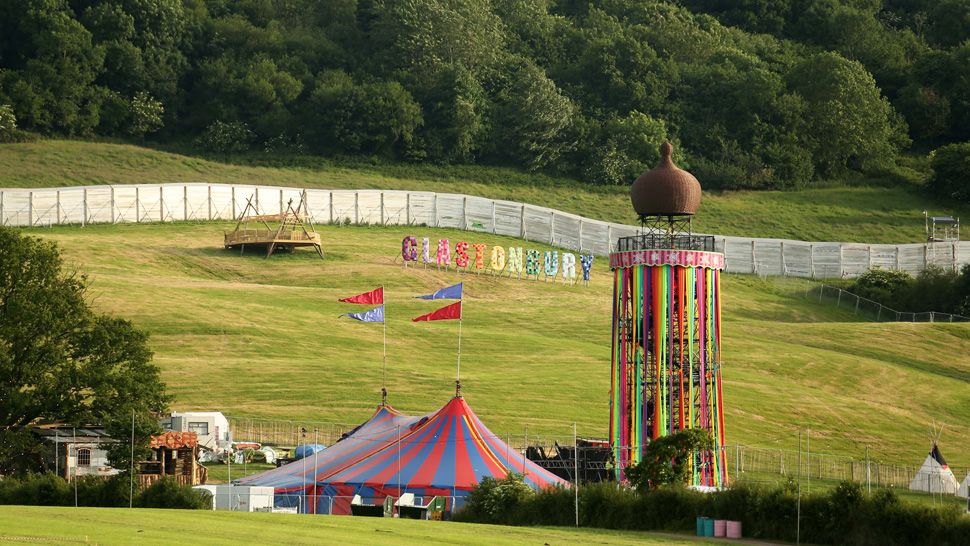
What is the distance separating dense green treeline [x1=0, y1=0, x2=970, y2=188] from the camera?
14625 cm

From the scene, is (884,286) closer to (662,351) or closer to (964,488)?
(964,488)

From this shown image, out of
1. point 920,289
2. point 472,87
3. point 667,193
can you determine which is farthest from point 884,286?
point 667,193

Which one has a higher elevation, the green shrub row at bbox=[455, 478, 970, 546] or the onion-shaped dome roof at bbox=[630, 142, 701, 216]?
the onion-shaped dome roof at bbox=[630, 142, 701, 216]

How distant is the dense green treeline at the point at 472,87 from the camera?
480ft

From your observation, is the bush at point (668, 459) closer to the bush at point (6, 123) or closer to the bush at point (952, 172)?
the bush at point (6, 123)

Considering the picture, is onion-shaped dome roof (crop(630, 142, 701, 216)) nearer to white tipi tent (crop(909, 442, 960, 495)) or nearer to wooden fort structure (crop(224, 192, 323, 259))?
white tipi tent (crop(909, 442, 960, 495))

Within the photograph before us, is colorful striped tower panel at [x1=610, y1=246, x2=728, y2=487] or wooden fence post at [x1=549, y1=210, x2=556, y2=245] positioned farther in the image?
wooden fence post at [x1=549, y1=210, x2=556, y2=245]

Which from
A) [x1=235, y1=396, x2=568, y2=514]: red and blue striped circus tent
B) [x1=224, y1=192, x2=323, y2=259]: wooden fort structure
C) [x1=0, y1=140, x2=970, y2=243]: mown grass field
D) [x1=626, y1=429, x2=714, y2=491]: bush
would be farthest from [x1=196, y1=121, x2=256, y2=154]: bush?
[x1=626, y1=429, x2=714, y2=491]: bush

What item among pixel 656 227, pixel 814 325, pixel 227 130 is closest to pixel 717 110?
pixel 227 130

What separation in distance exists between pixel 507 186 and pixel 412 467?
302 ft

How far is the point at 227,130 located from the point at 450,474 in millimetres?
98840

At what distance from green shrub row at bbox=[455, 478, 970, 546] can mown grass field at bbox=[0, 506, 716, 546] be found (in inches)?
53.9

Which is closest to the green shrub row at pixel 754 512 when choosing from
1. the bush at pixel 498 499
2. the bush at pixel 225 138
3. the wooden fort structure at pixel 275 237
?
the bush at pixel 498 499

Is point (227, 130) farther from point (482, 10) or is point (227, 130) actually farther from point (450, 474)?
point (450, 474)
